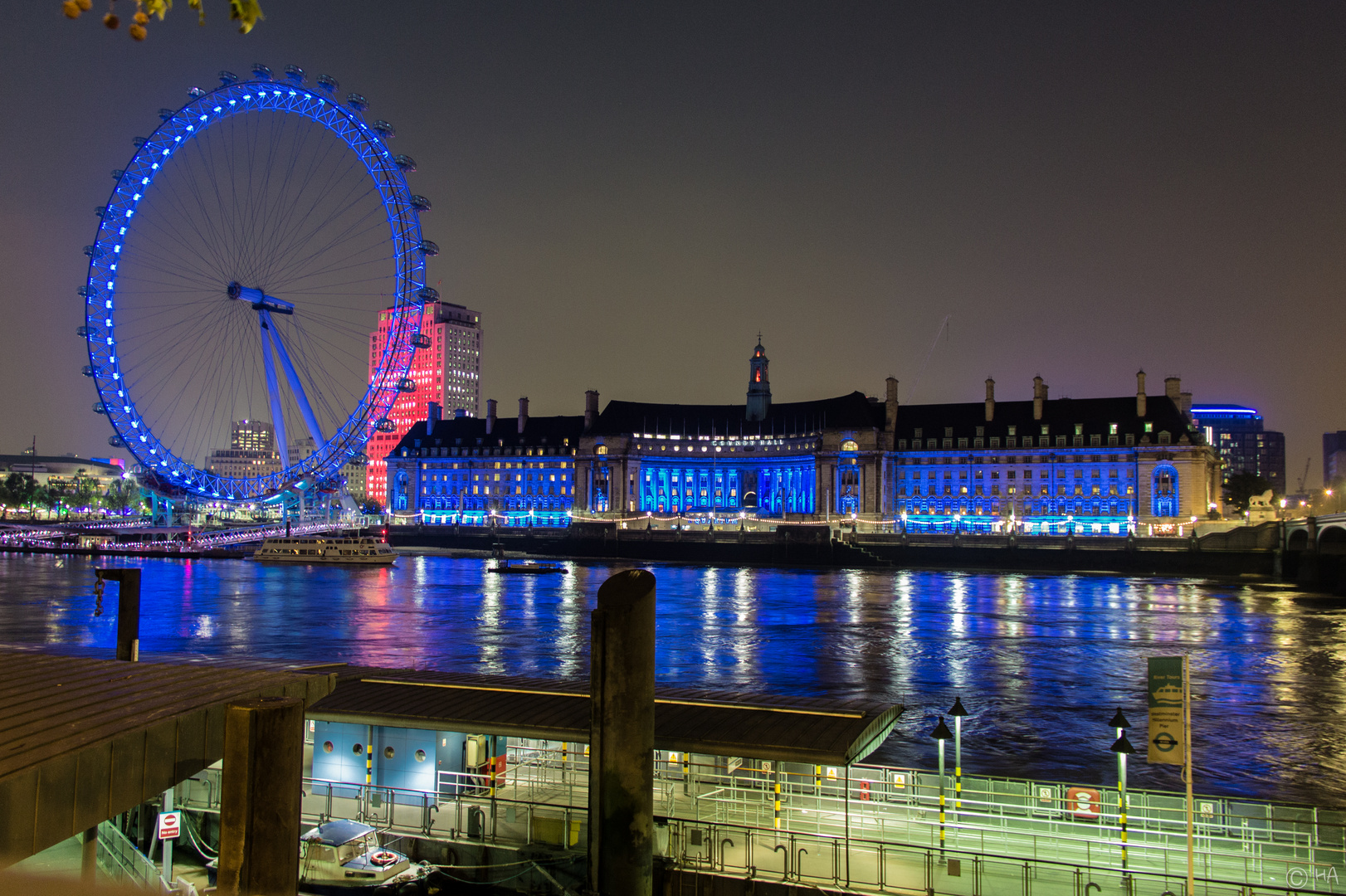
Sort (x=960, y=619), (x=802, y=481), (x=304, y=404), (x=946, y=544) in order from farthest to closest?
(x=802, y=481) → (x=946, y=544) → (x=304, y=404) → (x=960, y=619)

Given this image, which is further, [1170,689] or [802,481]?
[802,481]

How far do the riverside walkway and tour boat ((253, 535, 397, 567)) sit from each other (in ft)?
350

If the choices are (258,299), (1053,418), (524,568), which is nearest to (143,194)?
(258,299)

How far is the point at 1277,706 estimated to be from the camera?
37750 mm

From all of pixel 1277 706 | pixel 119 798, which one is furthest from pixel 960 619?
pixel 119 798

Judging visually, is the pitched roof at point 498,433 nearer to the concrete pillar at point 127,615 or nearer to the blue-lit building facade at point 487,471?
the blue-lit building facade at point 487,471

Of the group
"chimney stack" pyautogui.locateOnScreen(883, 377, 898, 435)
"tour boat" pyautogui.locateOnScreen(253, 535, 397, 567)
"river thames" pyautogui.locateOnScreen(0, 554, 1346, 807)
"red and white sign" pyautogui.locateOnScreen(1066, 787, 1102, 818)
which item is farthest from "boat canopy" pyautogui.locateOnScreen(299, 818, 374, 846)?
"chimney stack" pyautogui.locateOnScreen(883, 377, 898, 435)

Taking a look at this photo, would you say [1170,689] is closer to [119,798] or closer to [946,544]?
[119,798]

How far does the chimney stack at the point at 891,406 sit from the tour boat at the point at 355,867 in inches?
5930

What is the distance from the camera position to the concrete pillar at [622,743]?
1525 cm

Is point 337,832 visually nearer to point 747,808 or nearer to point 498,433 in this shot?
point 747,808

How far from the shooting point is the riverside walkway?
1681 centimetres

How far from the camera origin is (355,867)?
18094mm

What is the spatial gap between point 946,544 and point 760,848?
113 metres
